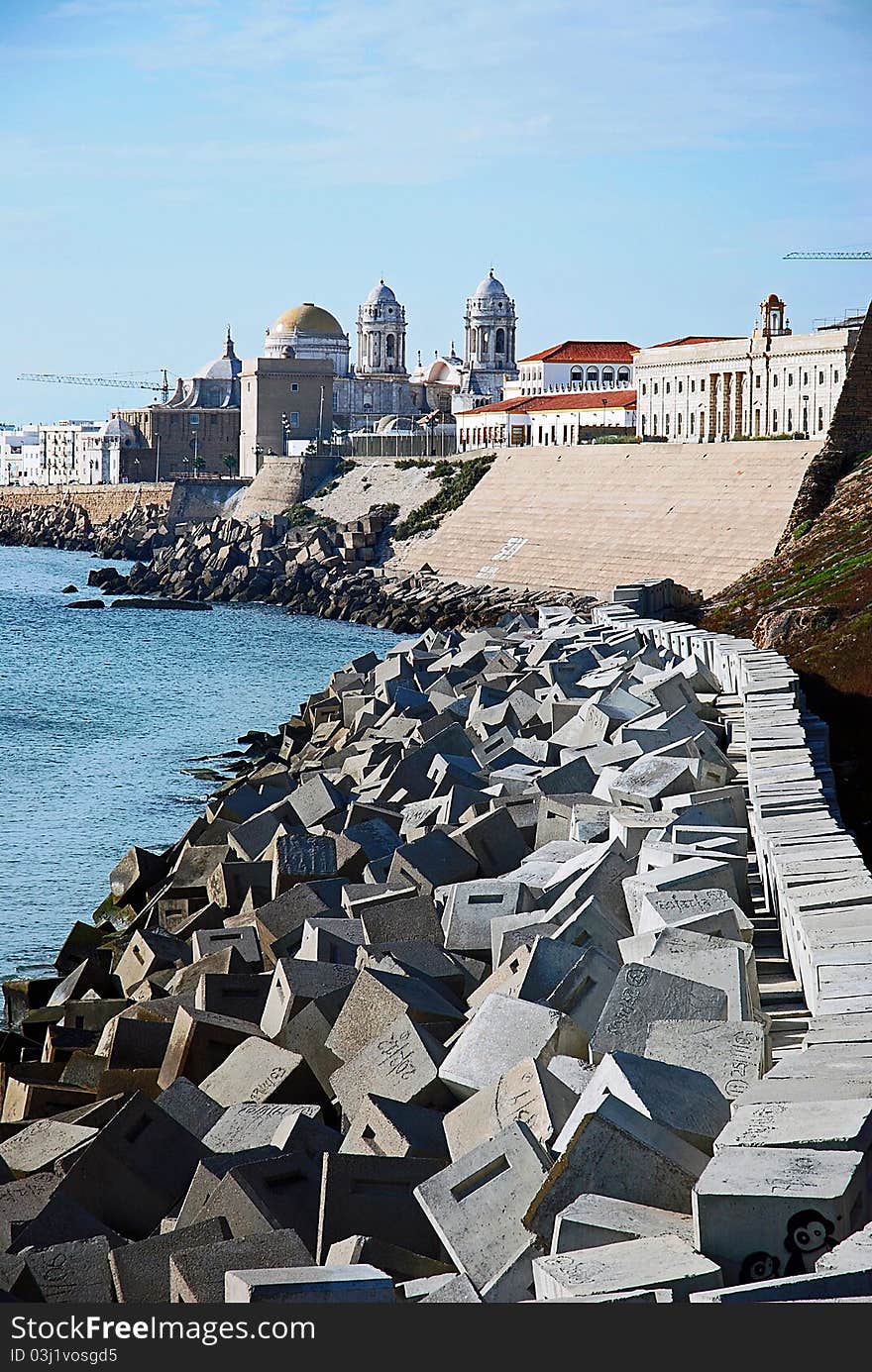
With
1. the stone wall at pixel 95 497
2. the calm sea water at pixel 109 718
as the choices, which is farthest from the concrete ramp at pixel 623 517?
the stone wall at pixel 95 497

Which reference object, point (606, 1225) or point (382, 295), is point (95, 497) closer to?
point (382, 295)

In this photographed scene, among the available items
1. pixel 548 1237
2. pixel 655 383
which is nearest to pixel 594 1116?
pixel 548 1237

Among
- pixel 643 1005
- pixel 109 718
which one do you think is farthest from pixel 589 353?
pixel 643 1005

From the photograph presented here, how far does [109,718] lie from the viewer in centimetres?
2553

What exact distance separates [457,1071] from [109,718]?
67.0ft

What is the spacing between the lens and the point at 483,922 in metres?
7.44

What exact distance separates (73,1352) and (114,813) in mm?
13870

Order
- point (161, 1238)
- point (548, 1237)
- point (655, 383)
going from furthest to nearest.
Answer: point (655, 383), point (161, 1238), point (548, 1237)

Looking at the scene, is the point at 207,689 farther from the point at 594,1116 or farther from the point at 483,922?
the point at 594,1116

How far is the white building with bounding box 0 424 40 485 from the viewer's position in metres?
128

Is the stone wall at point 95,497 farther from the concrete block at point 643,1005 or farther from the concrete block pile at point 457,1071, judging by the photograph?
the concrete block at point 643,1005

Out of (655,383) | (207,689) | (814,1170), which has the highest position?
(655,383)

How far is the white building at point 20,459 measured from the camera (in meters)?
128

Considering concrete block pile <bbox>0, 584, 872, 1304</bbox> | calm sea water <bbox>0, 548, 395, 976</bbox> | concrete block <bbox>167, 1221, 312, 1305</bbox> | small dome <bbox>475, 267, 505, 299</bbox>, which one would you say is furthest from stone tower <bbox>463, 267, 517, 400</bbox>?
concrete block <bbox>167, 1221, 312, 1305</bbox>
